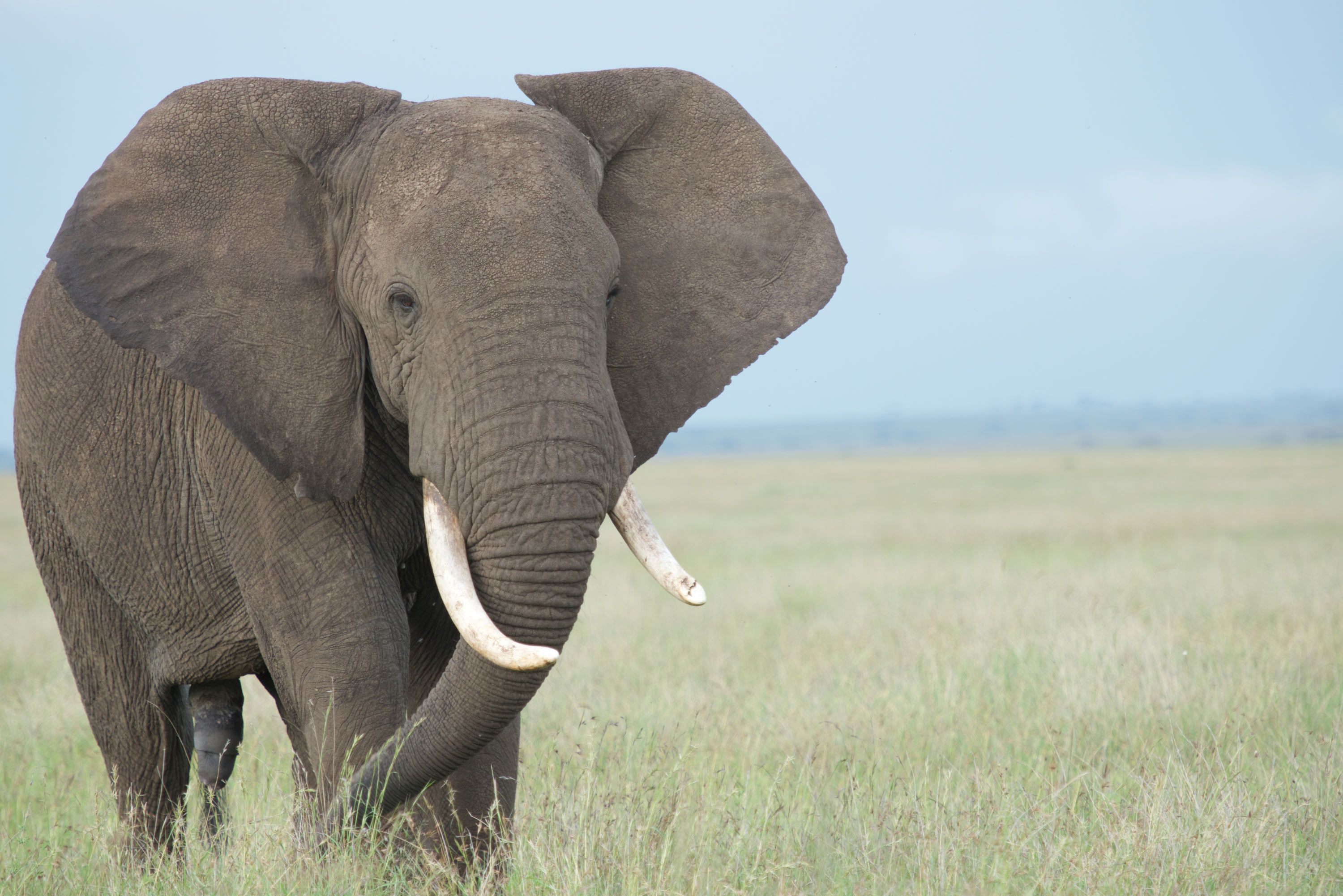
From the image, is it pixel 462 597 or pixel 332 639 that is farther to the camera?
pixel 332 639

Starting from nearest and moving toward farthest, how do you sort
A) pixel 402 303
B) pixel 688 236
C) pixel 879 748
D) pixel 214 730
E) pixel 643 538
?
pixel 402 303 → pixel 643 538 → pixel 688 236 → pixel 214 730 → pixel 879 748

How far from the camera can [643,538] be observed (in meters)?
3.96

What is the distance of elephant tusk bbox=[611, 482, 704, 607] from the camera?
3842mm

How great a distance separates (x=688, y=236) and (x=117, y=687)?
2762mm

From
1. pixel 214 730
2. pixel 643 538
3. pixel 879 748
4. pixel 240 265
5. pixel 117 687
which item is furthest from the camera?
pixel 879 748

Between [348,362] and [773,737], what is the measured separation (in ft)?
11.7

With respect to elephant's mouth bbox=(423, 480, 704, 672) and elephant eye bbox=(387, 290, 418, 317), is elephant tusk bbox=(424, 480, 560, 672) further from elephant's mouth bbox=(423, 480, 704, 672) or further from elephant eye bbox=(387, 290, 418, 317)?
elephant eye bbox=(387, 290, 418, 317)

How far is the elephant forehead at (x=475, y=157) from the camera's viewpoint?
367 cm

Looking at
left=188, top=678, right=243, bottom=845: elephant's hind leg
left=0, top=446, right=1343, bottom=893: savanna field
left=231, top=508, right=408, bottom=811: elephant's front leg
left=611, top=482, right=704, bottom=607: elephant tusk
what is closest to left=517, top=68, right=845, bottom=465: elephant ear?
left=611, top=482, right=704, bottom=607: elephant tusk

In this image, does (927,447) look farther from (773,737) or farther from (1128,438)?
(773,737)

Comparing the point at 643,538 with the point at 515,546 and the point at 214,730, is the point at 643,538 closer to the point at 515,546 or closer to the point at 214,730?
the point at 515,546

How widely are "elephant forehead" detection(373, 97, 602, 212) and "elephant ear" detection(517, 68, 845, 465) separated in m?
0.43

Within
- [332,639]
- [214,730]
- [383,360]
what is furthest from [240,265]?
[214,730]

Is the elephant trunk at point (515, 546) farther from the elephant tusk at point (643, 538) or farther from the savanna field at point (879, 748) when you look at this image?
the savanna field at point (879, 748)
